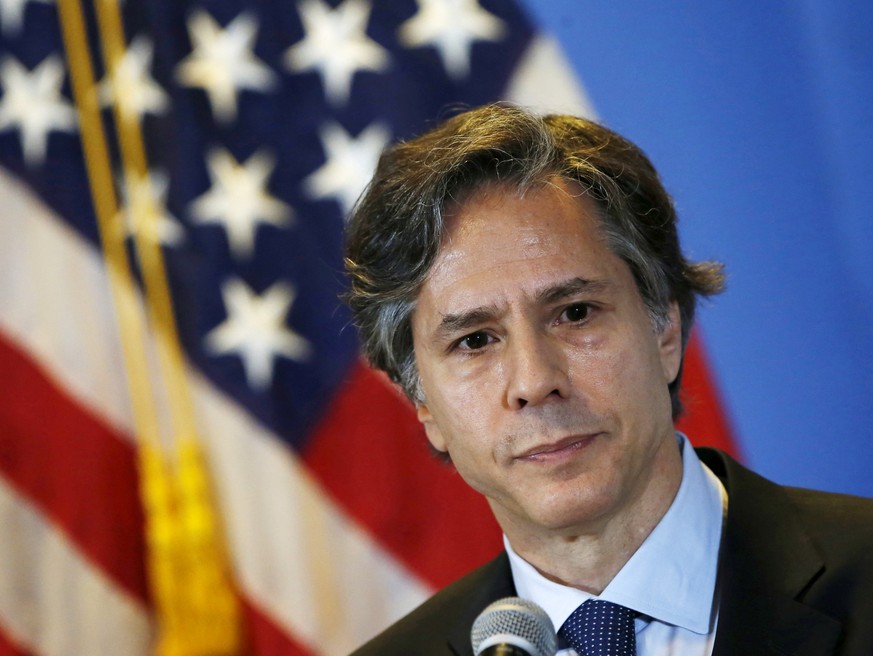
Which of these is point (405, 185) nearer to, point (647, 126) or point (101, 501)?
point (647, 126)

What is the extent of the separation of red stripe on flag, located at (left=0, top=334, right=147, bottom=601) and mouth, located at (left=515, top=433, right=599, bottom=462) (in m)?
1.86

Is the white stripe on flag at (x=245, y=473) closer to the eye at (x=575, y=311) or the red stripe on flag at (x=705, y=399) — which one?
the red stripe on flag at (x=705, y=399)

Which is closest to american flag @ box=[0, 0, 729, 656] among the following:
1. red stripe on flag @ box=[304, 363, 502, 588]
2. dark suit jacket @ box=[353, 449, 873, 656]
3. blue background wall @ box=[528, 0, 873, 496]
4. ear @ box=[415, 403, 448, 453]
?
red stripe on flag @ box=[304, 363, 502, 588]

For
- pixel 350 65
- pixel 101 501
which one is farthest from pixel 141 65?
pixel 101 501

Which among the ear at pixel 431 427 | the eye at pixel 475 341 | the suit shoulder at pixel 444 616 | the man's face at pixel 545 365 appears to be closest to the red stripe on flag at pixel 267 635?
the suit shoulder at pixel 444 616

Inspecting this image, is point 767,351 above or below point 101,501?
below

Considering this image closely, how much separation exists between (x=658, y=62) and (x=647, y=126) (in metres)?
0.17

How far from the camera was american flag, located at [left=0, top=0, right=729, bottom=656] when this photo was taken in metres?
3.21

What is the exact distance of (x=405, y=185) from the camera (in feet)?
6.77

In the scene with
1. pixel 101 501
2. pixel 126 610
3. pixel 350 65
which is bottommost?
pixel 126 610

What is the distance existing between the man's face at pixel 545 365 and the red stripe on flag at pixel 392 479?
118cm

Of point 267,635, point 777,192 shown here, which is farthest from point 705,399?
point 267,635

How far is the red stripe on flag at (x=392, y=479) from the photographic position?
319cm

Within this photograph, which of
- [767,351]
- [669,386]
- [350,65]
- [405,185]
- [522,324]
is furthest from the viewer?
[350,65]
